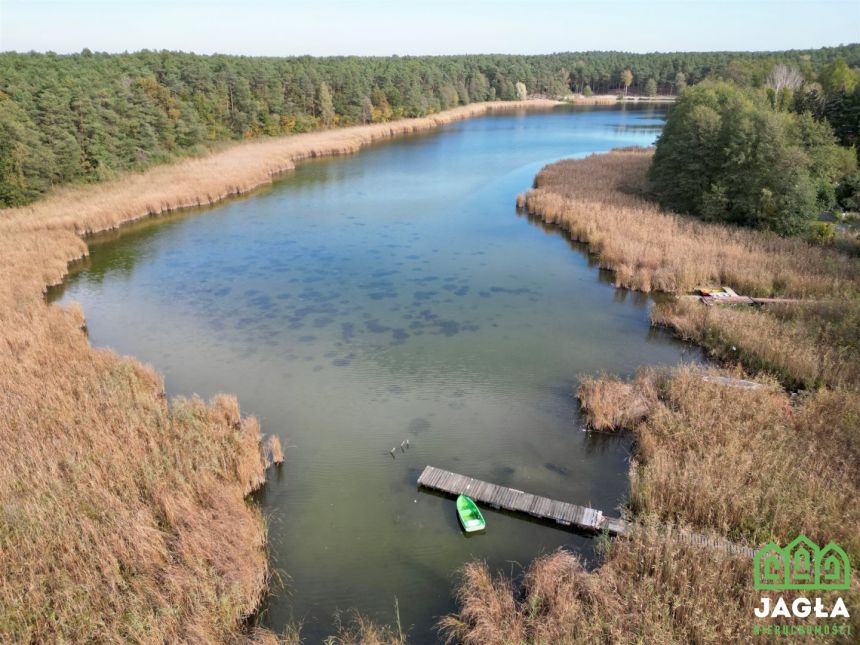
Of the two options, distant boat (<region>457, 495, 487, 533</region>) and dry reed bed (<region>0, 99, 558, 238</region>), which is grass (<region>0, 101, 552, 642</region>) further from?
dry reed bed (<region>0, 99, 558, 238</region>)

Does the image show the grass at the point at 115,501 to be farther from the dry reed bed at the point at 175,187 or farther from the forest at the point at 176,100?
the forest at the point at 176,100

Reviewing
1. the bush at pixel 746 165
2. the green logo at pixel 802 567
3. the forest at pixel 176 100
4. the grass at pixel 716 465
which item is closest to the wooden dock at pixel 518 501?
the grass at pixel 716 465

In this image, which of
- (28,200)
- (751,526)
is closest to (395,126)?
(28,200)

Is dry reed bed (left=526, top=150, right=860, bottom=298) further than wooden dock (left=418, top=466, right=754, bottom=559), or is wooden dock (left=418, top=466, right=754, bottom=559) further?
dry reed bed (left=526, top=150, right=860, bottom=298)

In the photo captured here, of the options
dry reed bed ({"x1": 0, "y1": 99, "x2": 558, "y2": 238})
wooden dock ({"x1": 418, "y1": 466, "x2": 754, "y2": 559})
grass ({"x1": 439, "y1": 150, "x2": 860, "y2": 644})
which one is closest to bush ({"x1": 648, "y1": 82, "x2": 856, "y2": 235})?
grass ({"x1": 439, "y1": 150, "x2": 860, "y2": 644})

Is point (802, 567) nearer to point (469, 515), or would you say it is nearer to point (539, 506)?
point (539, 506)

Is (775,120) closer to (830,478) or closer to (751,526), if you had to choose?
(830,478)
